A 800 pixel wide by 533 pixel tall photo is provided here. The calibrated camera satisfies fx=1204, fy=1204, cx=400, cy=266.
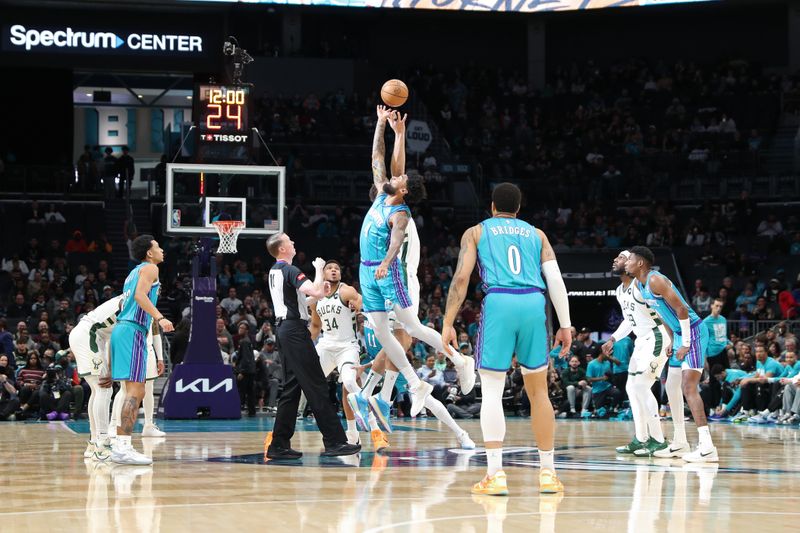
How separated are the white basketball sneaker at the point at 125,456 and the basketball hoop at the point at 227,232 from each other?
707 centimetres

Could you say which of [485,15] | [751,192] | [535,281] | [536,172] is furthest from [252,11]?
[535,281]

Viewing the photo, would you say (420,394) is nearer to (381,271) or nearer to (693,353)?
(381,271)

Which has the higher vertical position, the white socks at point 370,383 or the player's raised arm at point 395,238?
the player's raised arm at point 395,238

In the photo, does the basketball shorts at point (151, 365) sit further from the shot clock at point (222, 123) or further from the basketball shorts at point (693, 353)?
the basketball shorts at point (693, 353)

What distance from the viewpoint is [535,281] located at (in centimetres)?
879

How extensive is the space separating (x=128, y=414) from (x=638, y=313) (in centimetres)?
525

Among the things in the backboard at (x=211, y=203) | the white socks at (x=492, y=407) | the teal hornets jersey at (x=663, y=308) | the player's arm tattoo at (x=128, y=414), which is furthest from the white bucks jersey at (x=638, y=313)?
the backboard at (x=211, y=203)

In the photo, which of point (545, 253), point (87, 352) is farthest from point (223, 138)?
point (545, 253)

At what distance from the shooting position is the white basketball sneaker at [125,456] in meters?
10.9

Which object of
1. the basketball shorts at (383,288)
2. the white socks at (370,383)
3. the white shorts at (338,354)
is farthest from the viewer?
the white shorts at (338,354)

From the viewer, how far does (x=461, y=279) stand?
8.60m

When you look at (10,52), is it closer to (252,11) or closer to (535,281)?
(252,11)

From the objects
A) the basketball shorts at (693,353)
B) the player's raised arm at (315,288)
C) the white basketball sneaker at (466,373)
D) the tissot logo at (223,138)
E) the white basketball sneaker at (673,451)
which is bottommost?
the white basketball sneaker at (673,451)

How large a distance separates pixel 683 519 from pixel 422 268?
19907mm
